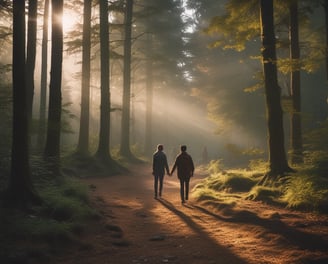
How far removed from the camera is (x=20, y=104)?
807 centimetres

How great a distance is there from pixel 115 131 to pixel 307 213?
134 feet

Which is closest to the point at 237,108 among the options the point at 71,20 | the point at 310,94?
the point at 310,94

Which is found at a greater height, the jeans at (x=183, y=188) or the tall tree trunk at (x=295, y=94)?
the tall tree trunk at (x=295, y=94)

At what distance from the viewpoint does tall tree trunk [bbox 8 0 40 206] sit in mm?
7988

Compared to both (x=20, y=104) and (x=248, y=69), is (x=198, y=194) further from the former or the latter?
(x=248, y=69)

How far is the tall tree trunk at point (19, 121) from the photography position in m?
7.99

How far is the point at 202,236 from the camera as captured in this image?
24.6 ft

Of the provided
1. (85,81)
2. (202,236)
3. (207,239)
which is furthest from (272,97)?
(85,81)

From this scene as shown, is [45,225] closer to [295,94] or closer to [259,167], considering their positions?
[259,167]

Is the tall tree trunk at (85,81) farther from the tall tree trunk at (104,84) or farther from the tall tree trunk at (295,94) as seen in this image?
the tall tree trunk at (295,94)

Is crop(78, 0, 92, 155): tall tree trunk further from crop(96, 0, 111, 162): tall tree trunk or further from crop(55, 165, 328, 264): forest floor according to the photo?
crop(55, 165, 328, 264): forest floor

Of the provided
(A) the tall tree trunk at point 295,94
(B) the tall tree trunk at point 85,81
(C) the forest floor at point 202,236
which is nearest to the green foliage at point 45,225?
(C) the forest floor at point 202,236

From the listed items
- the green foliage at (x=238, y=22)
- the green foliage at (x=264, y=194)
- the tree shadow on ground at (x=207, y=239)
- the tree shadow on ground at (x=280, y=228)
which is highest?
the green foliage at (x=238, y=22)

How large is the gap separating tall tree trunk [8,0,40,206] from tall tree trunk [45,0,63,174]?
387 cm
